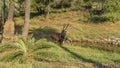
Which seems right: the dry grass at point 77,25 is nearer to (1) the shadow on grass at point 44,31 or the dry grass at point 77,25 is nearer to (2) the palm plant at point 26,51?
(1) the shadow on grass at point 44,31

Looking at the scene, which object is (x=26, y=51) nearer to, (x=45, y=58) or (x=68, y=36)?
(x=45, y=58)

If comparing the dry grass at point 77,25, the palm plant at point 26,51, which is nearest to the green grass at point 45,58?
the palm plant at point 26,51

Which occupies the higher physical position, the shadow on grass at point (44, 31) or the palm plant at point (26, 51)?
the palm plant at point (26, 51)

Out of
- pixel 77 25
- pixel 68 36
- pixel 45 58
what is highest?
pixel 45 58

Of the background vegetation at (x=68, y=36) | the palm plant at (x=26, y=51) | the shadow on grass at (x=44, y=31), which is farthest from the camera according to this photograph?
the shadow on grass at (x=44, y=31)

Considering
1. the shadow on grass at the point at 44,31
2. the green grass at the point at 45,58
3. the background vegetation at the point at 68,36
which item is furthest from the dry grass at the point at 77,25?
the green grass at the point at 45,58

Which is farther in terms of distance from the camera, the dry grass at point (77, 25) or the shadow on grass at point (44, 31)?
the dry grass at point (77, 25)

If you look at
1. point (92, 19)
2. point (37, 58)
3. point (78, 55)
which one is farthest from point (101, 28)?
point (37, 58)

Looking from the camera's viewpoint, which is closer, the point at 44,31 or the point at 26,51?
the point at 26,51

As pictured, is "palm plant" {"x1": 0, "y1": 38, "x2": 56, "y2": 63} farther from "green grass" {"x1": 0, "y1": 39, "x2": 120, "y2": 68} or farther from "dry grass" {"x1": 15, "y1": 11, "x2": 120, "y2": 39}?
"dry grass" {"x1": 15, "y1": 11, "x2": 120, "y2": 39}

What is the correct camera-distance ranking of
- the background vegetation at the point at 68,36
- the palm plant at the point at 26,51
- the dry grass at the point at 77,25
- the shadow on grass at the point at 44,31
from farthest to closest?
1. the dry grass at the point at 77,25
2. the shadow on grass at the point at 44,31
3. the background vegetation at the point at 68,36
4. the palm plant at the point at 26,51

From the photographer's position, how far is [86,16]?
58938 mm

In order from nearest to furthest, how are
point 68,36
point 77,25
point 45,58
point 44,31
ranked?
point 45,58 → point 68,36 → point 44,31 → point 77,25

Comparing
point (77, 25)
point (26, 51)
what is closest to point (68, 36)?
point (77, 25)
